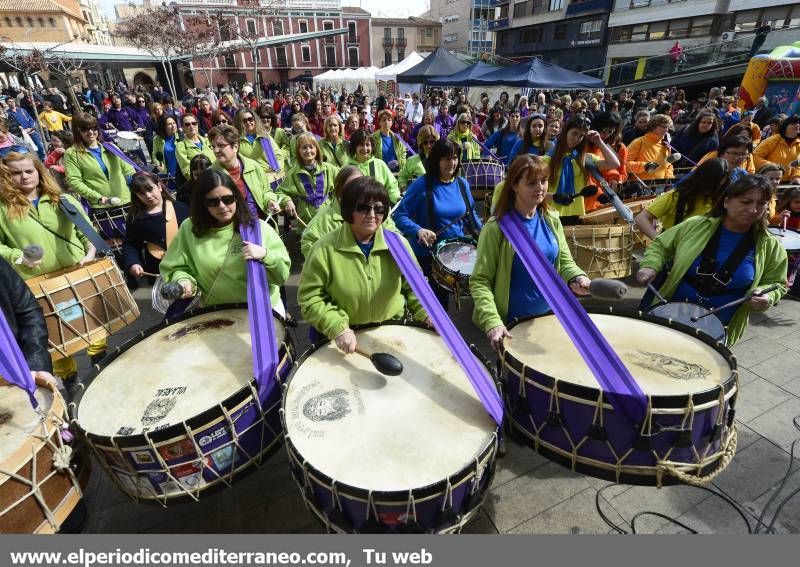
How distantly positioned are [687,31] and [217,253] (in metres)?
40.4

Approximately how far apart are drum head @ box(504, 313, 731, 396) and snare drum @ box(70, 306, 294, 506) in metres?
1.41

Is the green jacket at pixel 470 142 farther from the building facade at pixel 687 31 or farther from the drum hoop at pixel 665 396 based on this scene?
the building facade at pixel 687 31

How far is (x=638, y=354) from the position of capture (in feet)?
7.28

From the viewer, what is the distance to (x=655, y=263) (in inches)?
124

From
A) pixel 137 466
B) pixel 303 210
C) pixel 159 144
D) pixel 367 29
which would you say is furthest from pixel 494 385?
pixel 367 29

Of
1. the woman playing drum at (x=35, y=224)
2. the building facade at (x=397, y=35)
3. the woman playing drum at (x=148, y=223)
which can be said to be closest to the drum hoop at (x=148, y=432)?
the woman playing drum at (x=35, y=224)

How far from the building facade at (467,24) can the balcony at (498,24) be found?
1.59 m

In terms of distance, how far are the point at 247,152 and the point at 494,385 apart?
21.9 feet

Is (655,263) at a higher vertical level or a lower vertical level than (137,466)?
higher

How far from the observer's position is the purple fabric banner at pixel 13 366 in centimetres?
192

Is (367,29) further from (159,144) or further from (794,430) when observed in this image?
(794,430)
